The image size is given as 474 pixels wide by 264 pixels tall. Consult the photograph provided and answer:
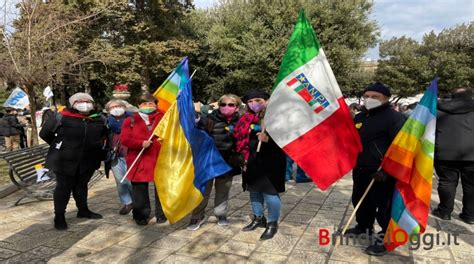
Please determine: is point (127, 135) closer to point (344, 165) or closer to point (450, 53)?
point (344, 165)

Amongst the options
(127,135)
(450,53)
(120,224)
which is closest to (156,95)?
(127,135)

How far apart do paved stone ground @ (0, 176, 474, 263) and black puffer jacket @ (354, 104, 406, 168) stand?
3.29ft

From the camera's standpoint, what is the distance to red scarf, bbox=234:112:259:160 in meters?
4.39

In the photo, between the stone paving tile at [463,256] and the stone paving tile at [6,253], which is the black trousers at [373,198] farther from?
the stone paving tile at [6,253]

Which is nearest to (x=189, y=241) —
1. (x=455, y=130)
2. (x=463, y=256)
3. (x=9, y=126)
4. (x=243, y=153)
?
(x=243, y=153)

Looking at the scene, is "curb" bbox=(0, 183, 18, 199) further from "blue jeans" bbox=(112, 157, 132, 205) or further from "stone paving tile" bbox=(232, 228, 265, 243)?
"stone paving tile" bbox=(232, 228, 265, 243)

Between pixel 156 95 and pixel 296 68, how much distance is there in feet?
6.87

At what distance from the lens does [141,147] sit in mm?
4684

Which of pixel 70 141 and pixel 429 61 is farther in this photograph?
pixel 429 61

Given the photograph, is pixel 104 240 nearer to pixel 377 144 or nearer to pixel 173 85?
pixel 173 85

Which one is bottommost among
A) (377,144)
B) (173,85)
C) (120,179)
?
(120,179)

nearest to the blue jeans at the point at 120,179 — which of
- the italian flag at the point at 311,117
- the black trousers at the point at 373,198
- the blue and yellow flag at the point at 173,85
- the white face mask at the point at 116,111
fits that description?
the white face mask at the point at 116,111

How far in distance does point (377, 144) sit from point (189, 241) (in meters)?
2.38

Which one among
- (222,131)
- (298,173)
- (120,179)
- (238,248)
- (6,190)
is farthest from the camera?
(298,173)
